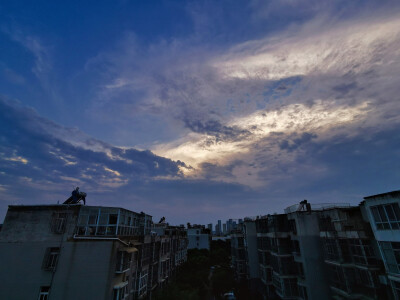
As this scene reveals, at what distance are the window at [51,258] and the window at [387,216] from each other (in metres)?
31.9

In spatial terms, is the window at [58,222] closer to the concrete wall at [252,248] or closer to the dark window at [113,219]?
the dark window at [113,219]

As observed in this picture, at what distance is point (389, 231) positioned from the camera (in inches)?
741

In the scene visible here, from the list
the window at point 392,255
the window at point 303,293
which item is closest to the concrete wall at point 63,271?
the window at point 303,293

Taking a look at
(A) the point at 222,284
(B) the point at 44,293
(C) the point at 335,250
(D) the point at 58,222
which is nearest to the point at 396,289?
(C) the point at 335,250

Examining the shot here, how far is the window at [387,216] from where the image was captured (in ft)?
60.8

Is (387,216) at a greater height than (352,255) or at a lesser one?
greater

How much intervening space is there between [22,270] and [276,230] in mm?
34286

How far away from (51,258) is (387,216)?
1296 inches

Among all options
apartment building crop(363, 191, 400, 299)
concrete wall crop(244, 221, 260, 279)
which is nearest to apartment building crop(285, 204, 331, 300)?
apartment building crop(363, 191, 400, 299)

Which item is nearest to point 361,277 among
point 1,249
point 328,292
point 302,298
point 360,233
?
point 360,233

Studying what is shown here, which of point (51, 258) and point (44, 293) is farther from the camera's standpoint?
point (51, 258)

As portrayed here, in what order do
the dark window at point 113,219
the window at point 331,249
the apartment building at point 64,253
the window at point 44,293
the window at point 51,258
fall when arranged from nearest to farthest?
1. the window at point 44,293
2. the apartment building at point 64,253
3. the window at point 51,258
4. the dark window at point 113,219
5. the window at point 331,249

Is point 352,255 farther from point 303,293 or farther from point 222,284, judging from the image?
point 222,284

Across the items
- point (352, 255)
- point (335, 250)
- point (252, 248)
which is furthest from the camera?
point (252, 248)
